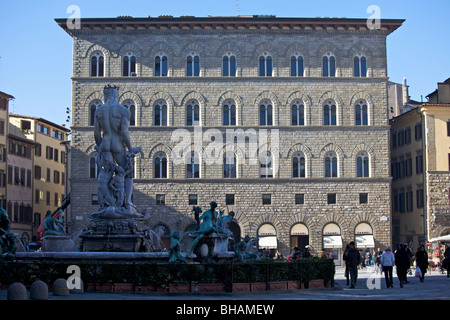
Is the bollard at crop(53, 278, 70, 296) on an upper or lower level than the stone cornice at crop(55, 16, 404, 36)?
lower

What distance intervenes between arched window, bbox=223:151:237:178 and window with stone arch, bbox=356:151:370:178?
28.8ft

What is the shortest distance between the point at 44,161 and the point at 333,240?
33756mm

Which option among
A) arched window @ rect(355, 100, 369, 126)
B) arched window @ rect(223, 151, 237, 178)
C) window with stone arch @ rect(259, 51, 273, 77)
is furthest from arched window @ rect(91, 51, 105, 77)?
arched window @ rect(355, 100, 369, 126)

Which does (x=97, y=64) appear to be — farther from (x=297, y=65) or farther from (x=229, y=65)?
(x=297, y=65)

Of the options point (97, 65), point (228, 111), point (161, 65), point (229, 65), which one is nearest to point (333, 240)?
point (228, 111)

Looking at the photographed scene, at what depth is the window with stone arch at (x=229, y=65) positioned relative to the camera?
55.7 m

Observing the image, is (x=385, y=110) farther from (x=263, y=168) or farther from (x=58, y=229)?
(x=58, y=229)

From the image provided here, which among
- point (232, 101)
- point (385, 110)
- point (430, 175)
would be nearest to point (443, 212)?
point (430, 175)

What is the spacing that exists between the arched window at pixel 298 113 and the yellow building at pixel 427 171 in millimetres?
8610

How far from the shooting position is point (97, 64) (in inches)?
2200

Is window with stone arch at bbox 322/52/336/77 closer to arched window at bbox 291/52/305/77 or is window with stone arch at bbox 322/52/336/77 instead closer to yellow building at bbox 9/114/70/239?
arched window at bbox 291/52/305/77

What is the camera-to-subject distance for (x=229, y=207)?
180 ft

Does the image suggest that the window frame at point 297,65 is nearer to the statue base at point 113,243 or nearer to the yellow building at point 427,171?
the yellow building at point 427,171

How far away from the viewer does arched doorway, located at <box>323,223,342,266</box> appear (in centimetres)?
5456
